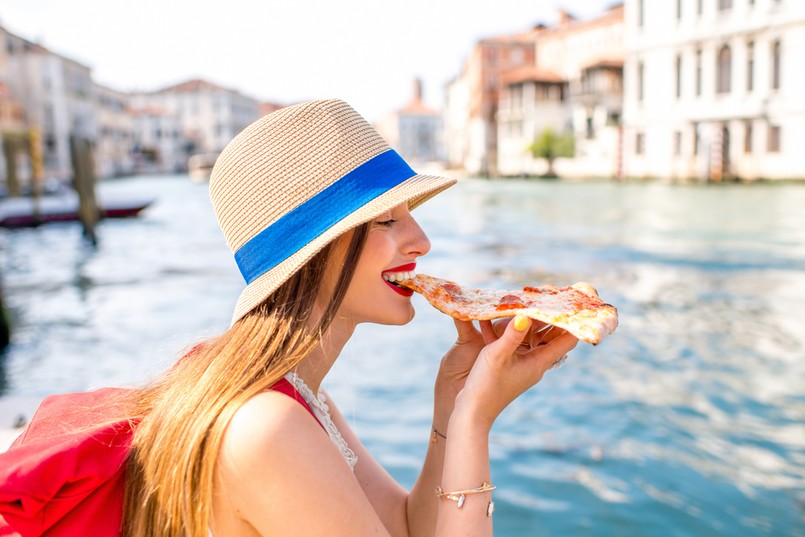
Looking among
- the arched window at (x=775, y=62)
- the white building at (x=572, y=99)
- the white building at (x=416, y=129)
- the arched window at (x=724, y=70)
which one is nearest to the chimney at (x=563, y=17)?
the white building at (x=572, y=99)

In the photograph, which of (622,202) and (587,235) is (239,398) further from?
(622,202)

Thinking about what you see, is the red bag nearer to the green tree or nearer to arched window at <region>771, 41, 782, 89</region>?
arched window at <region>771, 41, 782, 89</region>

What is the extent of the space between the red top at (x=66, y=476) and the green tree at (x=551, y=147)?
45217 mm

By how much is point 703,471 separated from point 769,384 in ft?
6.38

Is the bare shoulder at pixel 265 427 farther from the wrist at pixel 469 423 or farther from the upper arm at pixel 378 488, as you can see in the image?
the upper arm at pixel 378 488

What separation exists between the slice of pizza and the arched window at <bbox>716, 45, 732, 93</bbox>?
122ft

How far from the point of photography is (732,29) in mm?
34500

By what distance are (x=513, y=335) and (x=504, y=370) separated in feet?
0.21

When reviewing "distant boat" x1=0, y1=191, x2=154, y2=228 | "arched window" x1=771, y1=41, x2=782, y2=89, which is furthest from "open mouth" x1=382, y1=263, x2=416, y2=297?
"arched window" x1=771, y1=41, x2=782, y2=89

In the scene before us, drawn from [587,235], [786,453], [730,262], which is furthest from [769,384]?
[587,235]

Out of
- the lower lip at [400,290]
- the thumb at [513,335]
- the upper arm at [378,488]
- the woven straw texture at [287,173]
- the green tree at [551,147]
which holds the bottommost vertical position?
the green tree at [551,147]

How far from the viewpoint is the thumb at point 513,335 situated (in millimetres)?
1380

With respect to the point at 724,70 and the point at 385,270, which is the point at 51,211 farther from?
the point at 724,70

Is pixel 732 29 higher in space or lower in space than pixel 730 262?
higher
